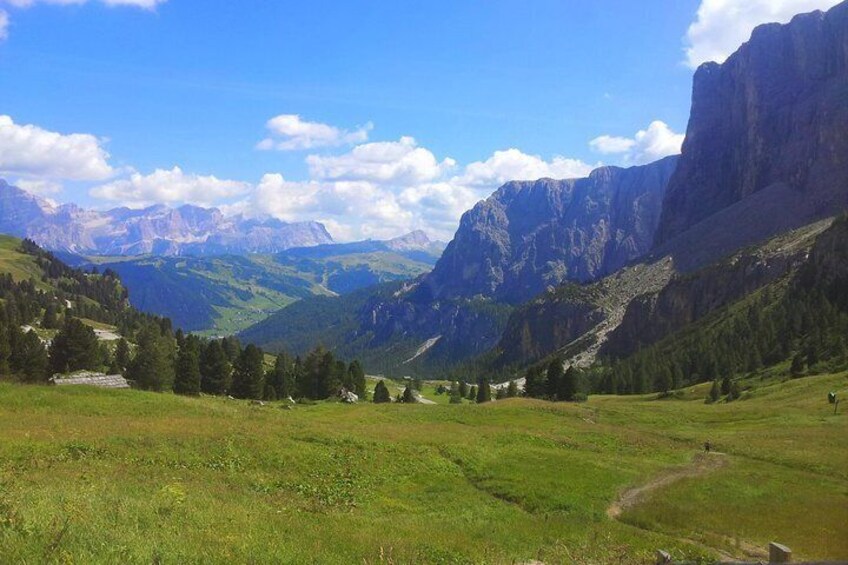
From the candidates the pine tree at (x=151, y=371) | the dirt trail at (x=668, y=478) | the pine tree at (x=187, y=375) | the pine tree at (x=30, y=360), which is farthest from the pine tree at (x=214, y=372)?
the dirt trail at (x=668, y=478)

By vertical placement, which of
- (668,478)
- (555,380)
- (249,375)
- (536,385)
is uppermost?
(668,478)

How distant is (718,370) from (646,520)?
118778 millimetres

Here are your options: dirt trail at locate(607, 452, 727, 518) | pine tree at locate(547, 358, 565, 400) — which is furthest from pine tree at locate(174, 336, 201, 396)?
dirt trail at locate(607, 452, 727, 518)

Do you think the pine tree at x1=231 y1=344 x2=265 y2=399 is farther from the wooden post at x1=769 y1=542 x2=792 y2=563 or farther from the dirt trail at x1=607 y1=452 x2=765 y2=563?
the wooden post at x1=769 y1=542 x2=792 y2=563

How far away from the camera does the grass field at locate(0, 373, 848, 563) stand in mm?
15906

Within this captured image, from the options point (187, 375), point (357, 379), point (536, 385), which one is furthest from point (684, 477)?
point (536, 385)

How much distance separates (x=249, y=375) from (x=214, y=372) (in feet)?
18.8

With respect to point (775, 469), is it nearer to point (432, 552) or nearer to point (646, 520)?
point (646, 520)

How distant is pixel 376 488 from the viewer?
101 ft

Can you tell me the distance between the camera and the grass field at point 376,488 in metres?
15.9

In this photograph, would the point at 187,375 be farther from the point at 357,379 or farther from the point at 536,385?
the point at 536,385

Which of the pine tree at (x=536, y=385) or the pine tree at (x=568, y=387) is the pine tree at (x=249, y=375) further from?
the pine tree at (x=536, y=385)

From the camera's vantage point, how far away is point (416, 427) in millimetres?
54031

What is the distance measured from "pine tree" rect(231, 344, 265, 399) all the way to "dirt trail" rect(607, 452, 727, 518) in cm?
6882
